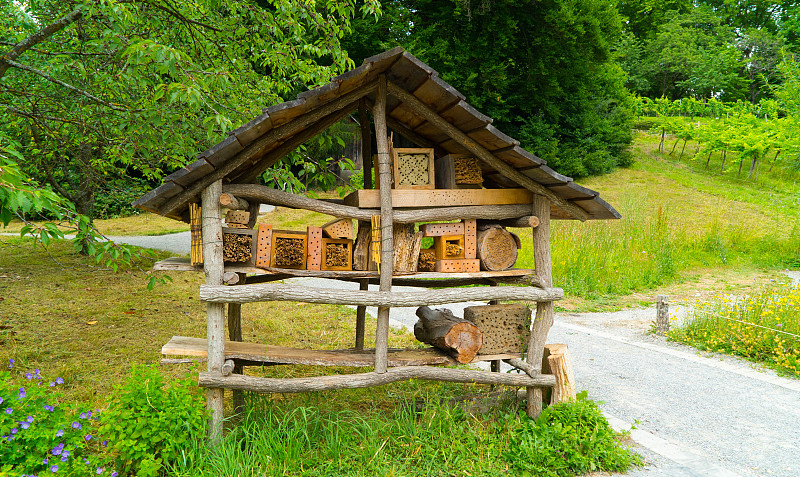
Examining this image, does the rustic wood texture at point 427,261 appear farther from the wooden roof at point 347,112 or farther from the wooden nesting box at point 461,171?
the wooden roof at point 347,112

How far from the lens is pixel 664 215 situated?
13281 millimetres

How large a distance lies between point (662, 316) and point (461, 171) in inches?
188

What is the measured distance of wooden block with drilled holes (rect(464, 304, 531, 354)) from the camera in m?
4.52

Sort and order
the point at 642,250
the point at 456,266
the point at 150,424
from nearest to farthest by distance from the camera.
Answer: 1. the point at 150,424
2. the point at 456,266
3. the point at 642,250

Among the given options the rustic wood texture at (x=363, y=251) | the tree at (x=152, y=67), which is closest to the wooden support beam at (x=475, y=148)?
the rustic wood texture at (x=363, y=251)

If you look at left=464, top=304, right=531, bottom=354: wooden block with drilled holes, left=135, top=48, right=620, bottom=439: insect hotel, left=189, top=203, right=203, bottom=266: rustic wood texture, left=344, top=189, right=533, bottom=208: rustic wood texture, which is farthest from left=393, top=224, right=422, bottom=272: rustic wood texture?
left=189, top=203, right=203, bottom=266: rustic wood texture

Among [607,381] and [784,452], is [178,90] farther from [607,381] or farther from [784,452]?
[784,452]

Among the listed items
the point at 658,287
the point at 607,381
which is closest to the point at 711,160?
the point at 658,287

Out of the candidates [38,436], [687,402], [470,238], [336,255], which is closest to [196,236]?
[336,255]

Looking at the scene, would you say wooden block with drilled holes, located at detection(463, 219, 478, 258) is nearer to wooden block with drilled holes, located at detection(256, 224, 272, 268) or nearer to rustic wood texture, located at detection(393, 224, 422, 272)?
rustic wood texture, located at detection(393, 224, 422, 272)

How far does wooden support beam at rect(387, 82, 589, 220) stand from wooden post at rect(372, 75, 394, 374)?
0.15 meters

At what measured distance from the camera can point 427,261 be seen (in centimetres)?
448

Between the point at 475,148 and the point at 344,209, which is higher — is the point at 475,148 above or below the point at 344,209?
above

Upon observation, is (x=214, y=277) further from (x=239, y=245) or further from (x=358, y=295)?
(x=358, y=295)
